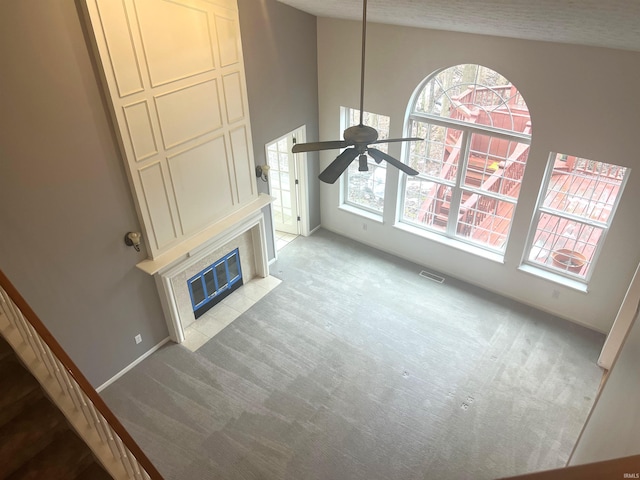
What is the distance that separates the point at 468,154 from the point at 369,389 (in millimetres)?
3461

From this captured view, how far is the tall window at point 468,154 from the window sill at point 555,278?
476 millimetres

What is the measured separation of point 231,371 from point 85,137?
3118 millimetres

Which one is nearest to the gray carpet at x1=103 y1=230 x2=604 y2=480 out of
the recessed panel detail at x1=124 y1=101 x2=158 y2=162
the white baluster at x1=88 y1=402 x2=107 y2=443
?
the white baluster at x1=88 y1=402 x2=107 y2=443

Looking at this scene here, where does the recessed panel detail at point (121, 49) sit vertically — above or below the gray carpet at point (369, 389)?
above

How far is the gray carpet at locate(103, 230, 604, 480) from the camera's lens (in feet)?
15.7

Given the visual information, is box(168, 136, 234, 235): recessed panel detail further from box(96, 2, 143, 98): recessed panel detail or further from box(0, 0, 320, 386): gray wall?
box(96, 2, 143, 98): recessed panel detail

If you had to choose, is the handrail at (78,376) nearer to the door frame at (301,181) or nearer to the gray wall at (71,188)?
the gray wall at (71,188)

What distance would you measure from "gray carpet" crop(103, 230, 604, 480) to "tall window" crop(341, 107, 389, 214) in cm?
156

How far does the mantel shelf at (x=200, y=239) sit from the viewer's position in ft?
17.6

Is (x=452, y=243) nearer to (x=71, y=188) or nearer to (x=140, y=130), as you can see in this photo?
(x=140, y=130)

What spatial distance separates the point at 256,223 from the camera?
6.75m

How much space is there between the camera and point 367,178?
7762 millimetres

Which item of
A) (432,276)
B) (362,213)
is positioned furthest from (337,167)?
(362,213)

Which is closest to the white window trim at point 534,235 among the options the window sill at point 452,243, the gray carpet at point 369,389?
the window sill at point 452,243
